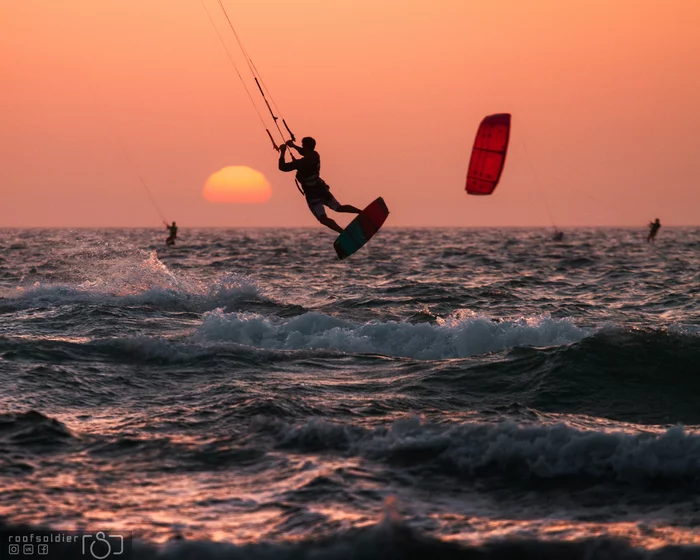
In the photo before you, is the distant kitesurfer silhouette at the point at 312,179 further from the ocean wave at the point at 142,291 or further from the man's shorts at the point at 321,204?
the ocean wave at the point at 142,291

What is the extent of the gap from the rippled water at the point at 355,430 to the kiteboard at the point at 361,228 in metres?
1.56

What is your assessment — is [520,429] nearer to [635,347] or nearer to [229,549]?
[229,549]

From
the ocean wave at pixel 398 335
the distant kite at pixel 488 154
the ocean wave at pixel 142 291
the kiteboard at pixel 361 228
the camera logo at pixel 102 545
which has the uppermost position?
the distant kite at pixel 488 154

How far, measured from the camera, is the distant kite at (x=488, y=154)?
64.6 feet

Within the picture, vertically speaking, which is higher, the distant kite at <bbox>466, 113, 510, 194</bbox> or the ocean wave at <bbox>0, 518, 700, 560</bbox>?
the distant kite at <bbox>466, 113, 510, 194</bbox>

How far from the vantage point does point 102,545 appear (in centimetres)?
584

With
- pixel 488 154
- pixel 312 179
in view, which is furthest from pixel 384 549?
pixel 488 154

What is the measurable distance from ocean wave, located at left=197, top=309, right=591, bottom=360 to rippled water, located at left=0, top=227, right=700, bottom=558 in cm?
5

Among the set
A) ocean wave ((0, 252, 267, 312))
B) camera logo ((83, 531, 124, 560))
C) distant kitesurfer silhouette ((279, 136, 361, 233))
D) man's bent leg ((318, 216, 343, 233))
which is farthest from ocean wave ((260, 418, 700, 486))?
ocean wave ((0, 252, 267, 312))

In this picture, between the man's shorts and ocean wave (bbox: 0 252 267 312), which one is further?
ocean wave (bbox: 0 252 267 312)

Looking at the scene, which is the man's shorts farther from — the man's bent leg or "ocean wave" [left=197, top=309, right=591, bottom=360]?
"ocean wave" [left=197, top=309, right=591, bottom=360]

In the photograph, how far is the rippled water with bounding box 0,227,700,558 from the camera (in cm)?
627

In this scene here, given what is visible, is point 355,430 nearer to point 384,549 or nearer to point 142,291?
point 384,549

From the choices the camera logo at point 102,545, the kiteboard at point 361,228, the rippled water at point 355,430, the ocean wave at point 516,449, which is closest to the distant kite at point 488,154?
the rippled water at point 355,430
